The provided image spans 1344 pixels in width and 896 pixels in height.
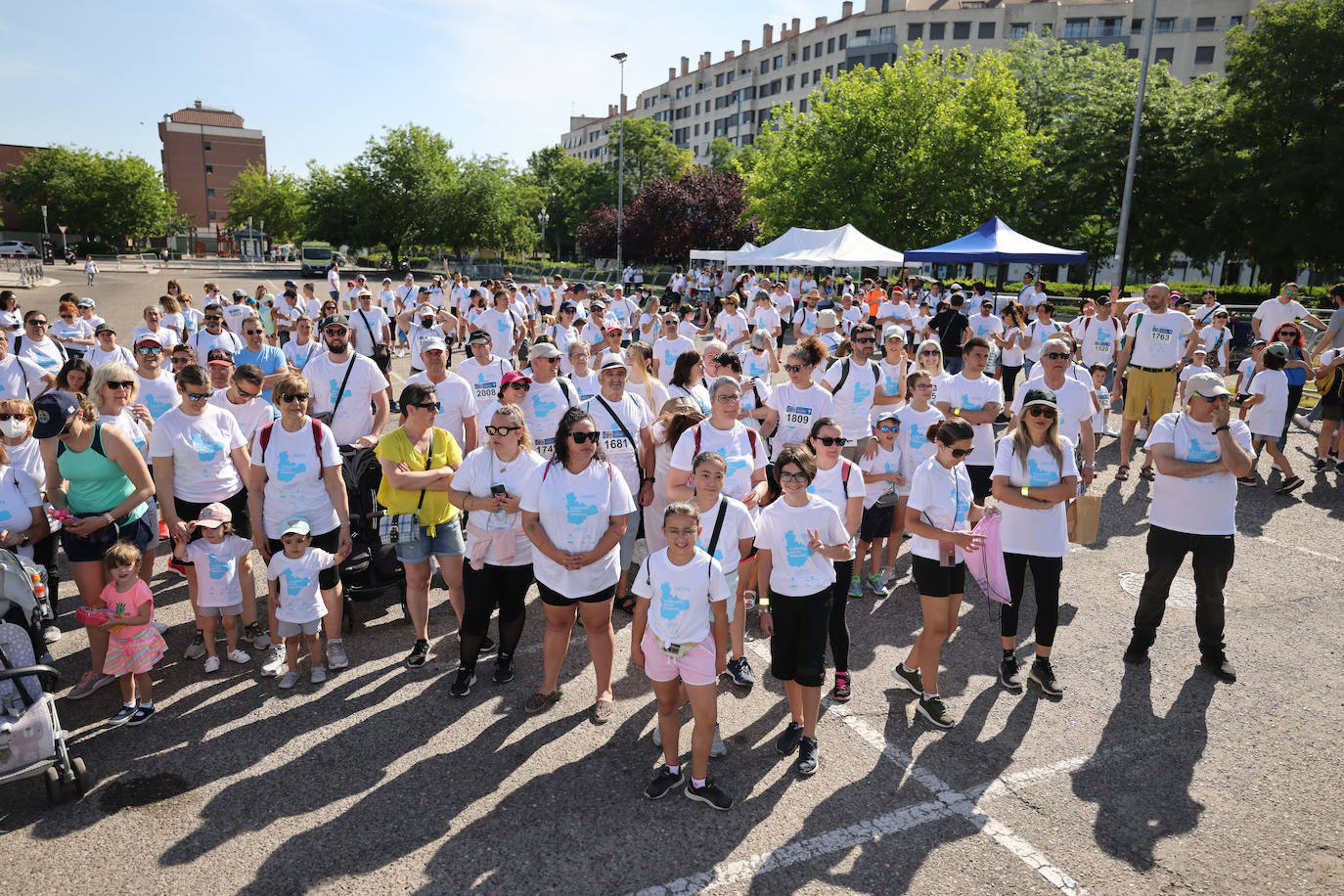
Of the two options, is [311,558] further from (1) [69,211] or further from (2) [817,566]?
(1) [69,211]

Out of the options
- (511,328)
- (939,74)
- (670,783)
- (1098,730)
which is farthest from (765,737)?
(939,74)

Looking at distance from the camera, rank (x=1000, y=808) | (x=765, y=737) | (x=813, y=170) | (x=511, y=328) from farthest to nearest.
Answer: (x=813, y=170) < (x=511, y=328) < (x=765, y=737) < (x=1000, y=808)

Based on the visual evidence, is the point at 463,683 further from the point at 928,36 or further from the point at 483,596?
the point at 928,36

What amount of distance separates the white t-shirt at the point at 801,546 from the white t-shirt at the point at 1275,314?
36.5 ft

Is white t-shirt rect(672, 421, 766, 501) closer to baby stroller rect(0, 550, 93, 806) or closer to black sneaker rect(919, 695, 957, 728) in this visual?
black sneaker rect(919, 695, 957, 728)

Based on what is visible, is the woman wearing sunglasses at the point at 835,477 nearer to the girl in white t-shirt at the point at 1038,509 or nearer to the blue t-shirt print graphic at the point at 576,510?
the girl in white t-shirt at the point at 1038,509

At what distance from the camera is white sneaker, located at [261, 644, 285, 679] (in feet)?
16.7

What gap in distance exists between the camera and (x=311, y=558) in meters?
5.04

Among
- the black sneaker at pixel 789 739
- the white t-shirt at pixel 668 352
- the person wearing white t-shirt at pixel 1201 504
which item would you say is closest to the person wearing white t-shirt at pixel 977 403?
the person wearing white t-shirt at pixel 1201 504

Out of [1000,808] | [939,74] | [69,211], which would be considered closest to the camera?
[1000,808]

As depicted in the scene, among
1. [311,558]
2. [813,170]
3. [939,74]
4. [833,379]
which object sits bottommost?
[311,558]

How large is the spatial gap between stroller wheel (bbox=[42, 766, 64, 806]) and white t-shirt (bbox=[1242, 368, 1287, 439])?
1166 centimetres

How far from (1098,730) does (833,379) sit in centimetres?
334

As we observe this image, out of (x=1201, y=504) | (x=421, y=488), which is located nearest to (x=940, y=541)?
(x=1201, y=504)
